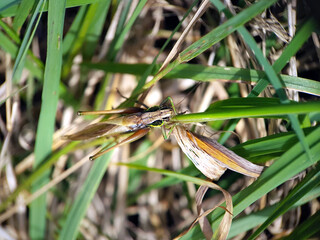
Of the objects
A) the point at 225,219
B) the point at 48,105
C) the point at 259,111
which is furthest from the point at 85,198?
the point at 259,111

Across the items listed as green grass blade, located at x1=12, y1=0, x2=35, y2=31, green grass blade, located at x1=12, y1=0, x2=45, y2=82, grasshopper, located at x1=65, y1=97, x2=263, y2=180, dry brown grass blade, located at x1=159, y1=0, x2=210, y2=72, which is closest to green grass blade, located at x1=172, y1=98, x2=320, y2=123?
grasshopper, located at x1=65, y1=97, x2=263, y2=180

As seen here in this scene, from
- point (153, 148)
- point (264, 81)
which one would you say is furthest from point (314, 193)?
point (153, 148)

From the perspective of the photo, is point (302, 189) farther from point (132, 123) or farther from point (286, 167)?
point (132, 123)

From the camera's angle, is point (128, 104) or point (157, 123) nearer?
point (157, 123)

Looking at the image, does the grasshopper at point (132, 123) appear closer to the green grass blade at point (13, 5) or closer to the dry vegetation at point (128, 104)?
the dry vegetation at point (128, 104)

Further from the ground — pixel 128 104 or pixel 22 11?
pixel 22 11

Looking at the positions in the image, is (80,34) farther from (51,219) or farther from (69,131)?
(51,219)
